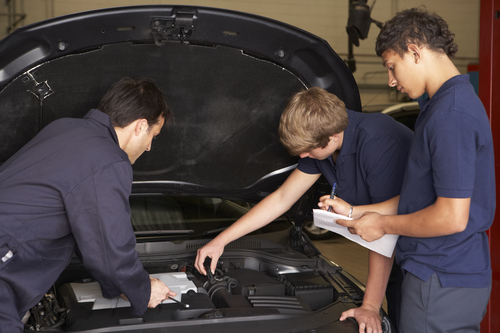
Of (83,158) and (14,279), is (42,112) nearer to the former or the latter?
(83,158)

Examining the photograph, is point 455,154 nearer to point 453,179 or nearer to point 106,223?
point 453,179

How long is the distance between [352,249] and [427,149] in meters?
4.11

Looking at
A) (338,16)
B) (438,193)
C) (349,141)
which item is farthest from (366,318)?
(338,16)

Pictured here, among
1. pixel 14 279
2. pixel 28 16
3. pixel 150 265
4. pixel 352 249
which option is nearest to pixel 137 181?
pixel 150 265

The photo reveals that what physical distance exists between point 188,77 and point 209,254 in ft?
2.28

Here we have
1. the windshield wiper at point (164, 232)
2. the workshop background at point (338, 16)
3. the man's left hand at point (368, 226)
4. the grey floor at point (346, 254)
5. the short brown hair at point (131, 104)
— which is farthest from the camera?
the workshop background at point (338, 16)

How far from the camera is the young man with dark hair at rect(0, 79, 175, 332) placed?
120 cm

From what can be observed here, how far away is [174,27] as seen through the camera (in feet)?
5.10

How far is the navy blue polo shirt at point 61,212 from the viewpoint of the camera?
1.21 metres

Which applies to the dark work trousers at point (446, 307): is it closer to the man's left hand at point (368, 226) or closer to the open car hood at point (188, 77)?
the man's left hand at point (368, 226)

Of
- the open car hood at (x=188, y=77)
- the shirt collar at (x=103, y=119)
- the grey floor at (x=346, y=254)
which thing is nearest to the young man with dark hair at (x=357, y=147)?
the open car hood at (x=188, y=77)

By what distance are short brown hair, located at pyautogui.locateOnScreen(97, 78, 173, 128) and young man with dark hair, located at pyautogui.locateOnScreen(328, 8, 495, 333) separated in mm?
722

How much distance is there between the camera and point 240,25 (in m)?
1.61

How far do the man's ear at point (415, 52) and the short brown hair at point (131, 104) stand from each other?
0.78m
